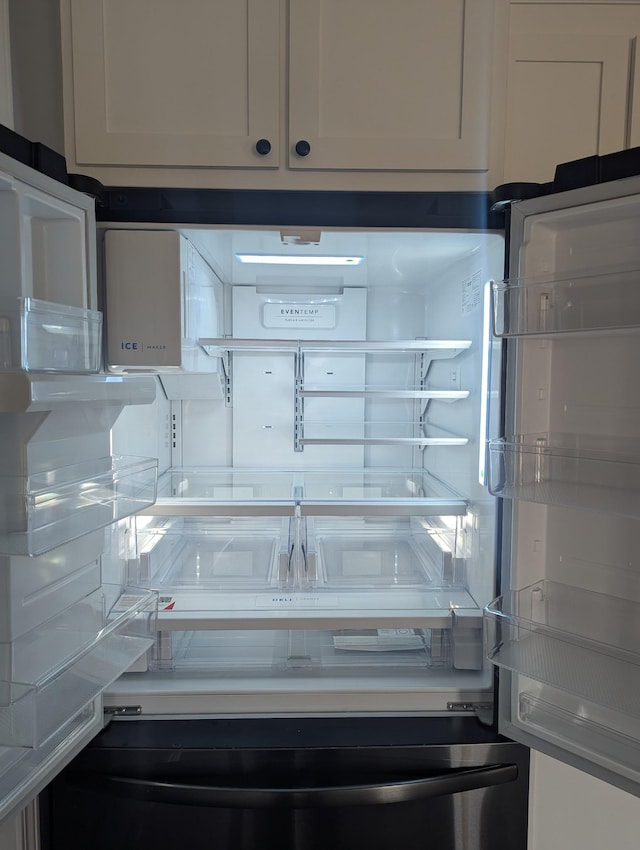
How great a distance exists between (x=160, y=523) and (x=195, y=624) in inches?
16.8

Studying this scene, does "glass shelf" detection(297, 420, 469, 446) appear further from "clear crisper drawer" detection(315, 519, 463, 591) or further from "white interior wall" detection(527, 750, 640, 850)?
"white interior wall" detection(527, 750, 640, 850)

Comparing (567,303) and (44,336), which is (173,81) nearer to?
(44,336)

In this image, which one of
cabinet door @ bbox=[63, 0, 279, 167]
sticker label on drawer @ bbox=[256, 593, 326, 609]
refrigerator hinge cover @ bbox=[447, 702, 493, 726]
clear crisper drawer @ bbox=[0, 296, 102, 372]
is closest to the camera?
clear crisper drawer @ bbox=[0, 296, 102, 372]

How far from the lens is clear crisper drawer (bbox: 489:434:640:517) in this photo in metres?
0.92

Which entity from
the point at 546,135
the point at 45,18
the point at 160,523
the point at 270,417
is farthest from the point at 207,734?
the point at 45,18

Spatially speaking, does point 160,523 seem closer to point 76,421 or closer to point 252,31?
point 76,421

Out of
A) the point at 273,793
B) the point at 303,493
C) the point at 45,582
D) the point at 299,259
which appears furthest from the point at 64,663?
the point at 299,259

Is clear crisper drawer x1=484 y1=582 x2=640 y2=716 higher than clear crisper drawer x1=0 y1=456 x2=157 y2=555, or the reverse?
clear crisper drawer x1=0 y1=456 x2=157 y2=555

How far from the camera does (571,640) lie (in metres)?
0.97

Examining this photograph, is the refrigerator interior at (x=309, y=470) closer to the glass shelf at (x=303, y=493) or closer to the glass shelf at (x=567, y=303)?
the glass shelf at (x=303, y=493)

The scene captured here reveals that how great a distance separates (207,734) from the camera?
1150mm

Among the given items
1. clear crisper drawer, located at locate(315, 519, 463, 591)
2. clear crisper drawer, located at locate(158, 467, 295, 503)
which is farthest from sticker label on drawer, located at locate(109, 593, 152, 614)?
clear crisper drawer, located at locate(315, 519, 463, 591)

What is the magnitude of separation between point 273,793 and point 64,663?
1.68 feet

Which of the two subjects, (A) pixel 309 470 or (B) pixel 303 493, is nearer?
(B) pixel 303 493
